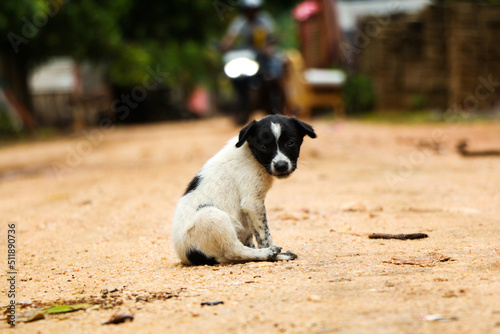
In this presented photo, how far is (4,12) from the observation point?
17.2 m

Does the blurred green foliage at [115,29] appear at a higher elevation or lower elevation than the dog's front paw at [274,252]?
higher

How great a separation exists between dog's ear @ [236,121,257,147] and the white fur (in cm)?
19

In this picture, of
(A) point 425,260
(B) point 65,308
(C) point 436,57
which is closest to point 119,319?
(B) point 65,308

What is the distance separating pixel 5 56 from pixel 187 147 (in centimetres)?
1434

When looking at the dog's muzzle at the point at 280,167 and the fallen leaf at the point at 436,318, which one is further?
the dog's muzzle at the point at 280,167

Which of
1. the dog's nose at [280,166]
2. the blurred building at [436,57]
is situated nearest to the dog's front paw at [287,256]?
the dog's nose at [280,166]

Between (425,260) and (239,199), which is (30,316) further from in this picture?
(425,260)

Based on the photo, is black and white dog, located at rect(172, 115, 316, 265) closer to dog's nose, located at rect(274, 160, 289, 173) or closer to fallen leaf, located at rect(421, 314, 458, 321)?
dog's nose, located at rect(274, 160, 289, 173)

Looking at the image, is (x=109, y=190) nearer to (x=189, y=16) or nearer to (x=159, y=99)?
(x=189, y=16)

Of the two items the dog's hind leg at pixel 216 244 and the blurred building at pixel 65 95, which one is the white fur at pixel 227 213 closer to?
the dog's hind leg at pixel 216 244

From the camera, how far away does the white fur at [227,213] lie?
4.65 metres

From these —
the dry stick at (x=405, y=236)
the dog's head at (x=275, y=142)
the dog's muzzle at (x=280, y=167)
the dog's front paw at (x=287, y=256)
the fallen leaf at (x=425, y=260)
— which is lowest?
the dry stick at (x=405, y=236)

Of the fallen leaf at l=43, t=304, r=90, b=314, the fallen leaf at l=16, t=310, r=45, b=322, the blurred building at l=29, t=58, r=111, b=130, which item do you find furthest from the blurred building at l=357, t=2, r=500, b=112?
the blurred building at l=29, t=58, r=111, b=130

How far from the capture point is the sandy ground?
3404 millimetres
